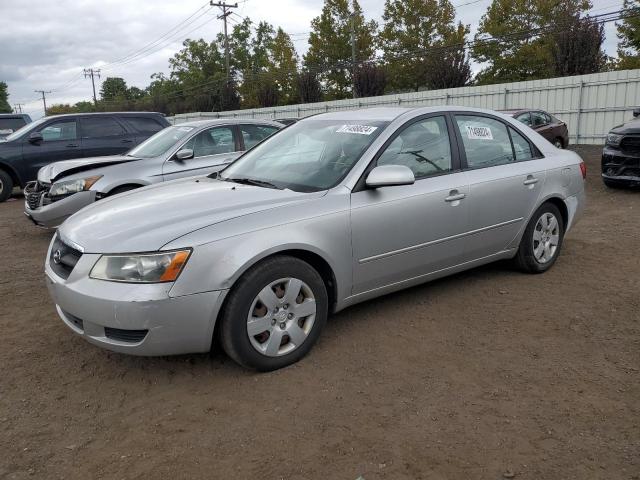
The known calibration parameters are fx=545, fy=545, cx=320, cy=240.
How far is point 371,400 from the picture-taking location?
2.95m

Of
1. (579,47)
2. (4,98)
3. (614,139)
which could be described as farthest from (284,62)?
(4,98)

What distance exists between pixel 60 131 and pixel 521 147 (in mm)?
9270

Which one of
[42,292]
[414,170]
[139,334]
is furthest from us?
[42,292]

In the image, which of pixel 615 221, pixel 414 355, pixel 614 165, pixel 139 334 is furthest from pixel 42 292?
pixel 614 165

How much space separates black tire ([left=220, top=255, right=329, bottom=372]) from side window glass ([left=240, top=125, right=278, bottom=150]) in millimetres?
4714

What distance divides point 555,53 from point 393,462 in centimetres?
2693

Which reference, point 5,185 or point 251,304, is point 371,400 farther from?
point 5,185

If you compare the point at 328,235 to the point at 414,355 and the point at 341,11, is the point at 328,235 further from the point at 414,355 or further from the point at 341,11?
the point at 341,11

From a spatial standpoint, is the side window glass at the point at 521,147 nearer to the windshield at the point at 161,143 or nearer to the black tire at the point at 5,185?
the windshield at the point at 161,143

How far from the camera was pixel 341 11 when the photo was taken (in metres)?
45.5

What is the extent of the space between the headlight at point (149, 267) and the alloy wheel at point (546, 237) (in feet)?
10.8

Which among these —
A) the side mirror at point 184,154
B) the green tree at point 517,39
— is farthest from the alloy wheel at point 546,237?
the green tree at point 517,39

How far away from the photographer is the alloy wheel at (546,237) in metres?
4.89

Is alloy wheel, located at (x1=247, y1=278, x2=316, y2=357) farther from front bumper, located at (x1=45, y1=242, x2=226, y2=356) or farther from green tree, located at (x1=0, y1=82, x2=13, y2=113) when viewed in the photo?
green tree, located at (x1=0, y1=82, x2=13, y2=113)
